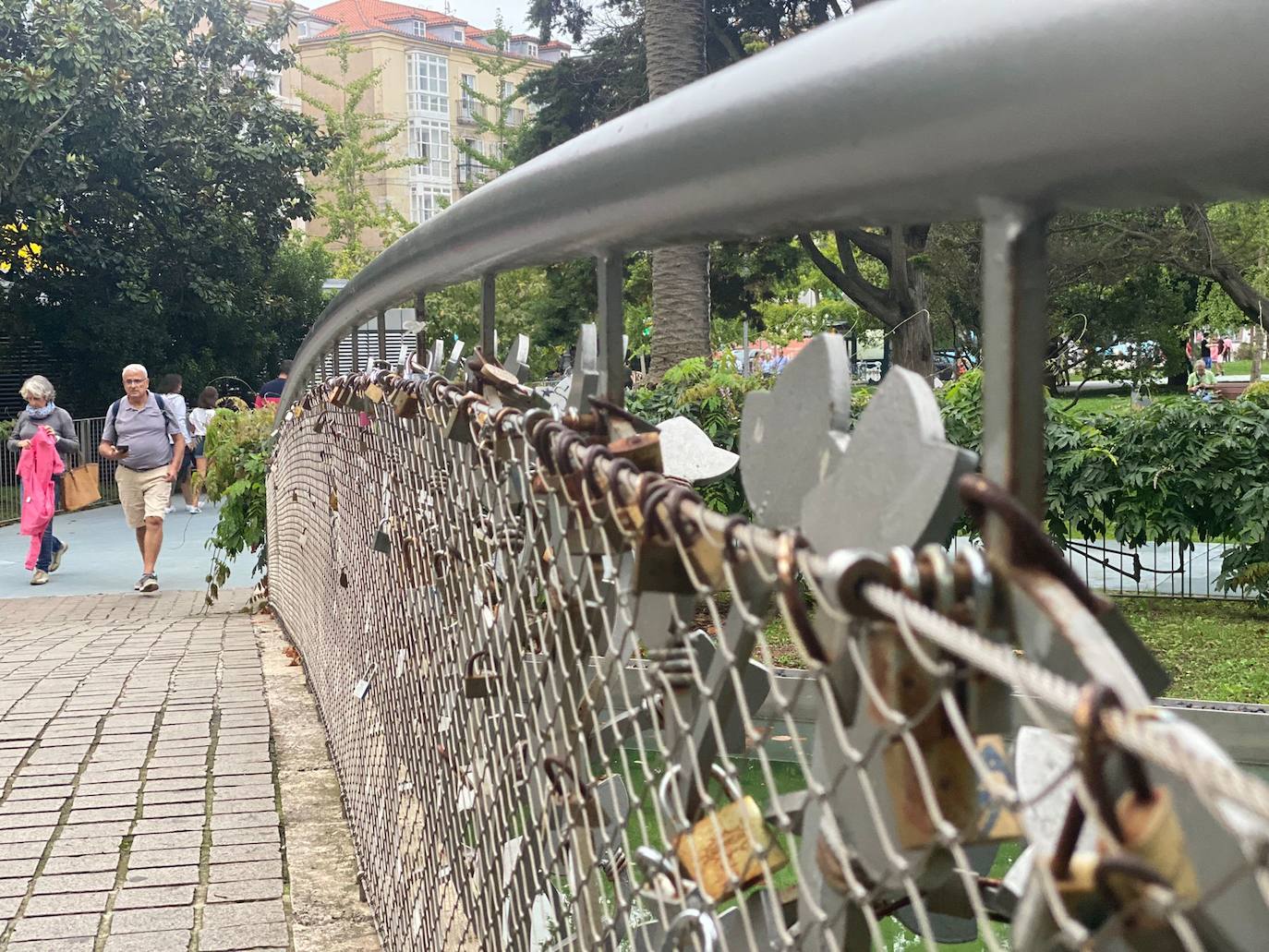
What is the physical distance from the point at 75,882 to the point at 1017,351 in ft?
11.5

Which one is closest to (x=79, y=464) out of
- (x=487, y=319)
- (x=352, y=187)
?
(x=487, y=319)

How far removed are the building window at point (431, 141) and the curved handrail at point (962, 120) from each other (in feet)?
257

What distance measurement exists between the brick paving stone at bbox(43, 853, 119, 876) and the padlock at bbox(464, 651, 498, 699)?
83.3 inches

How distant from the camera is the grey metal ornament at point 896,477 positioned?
77cm

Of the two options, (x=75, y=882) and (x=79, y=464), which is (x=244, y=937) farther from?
(x=79, y=464)

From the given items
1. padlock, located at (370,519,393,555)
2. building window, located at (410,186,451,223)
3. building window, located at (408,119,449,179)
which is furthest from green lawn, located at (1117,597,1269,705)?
building window, located at (408,119,449,179)

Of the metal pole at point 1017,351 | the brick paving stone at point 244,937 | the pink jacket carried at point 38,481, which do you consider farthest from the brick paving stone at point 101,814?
the pink jacket carried at point 38,481

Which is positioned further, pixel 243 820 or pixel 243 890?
pixel 243 820

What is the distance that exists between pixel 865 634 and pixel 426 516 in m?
1.90

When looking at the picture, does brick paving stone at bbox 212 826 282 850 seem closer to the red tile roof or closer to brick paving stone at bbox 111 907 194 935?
brick paving stone at bbox 111 907 194 935

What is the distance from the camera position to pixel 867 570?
725 millimetres

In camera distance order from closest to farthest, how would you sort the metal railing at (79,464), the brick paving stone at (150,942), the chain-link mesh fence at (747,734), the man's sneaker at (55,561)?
the chain-link mesh fence at (747,734) < the brick paving stone at (150,942) < the man's sneaker at (55,561) < the metal railing at (79,464)

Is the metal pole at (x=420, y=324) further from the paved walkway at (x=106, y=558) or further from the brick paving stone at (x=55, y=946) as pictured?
the paved walkway at (x=106, y=558)

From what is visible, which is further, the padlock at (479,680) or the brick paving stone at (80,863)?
the brick paving stone at (80,863)
